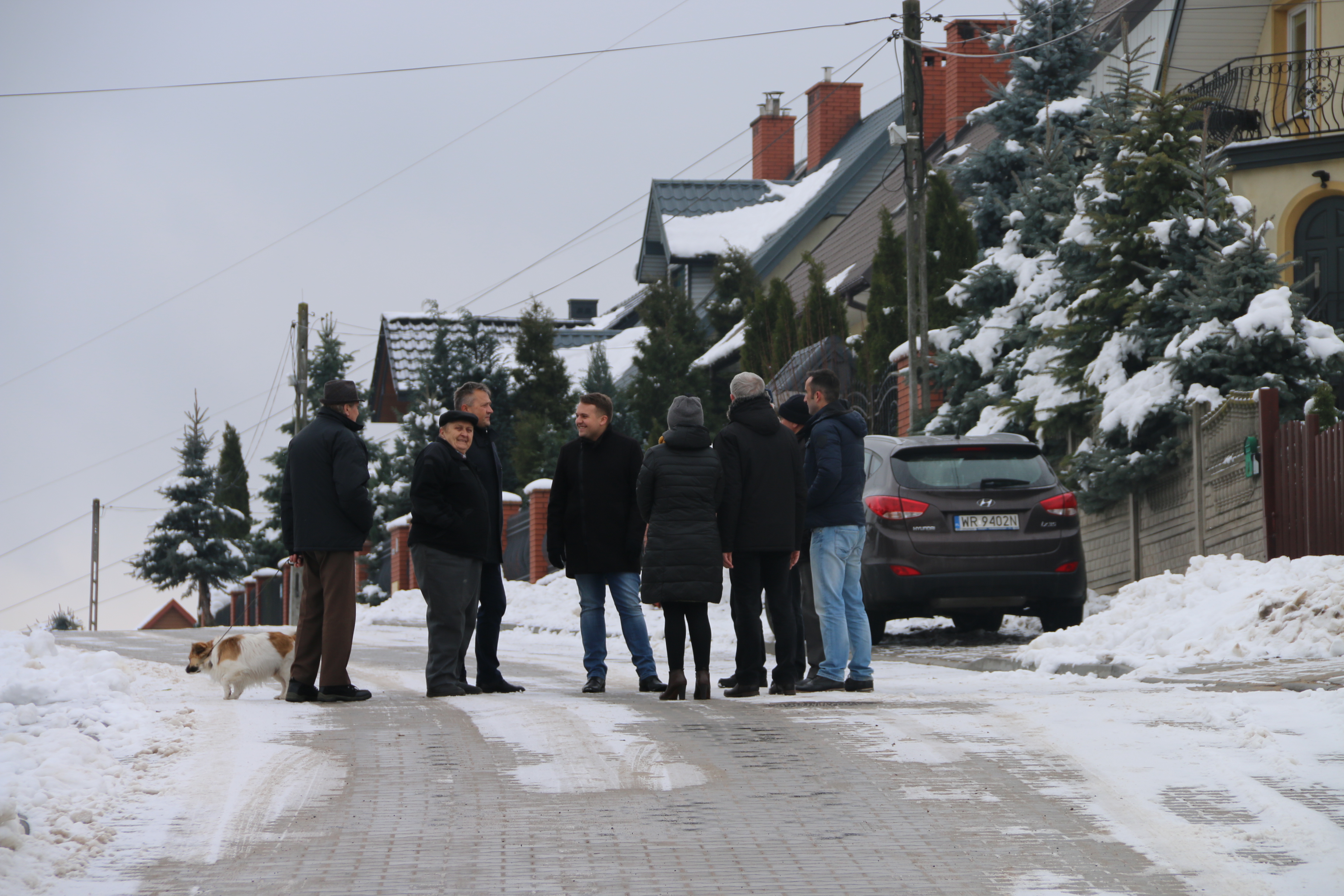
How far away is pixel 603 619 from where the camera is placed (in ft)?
32.0

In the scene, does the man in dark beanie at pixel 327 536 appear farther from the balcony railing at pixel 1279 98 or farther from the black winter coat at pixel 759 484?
the balcony railing at pixel 1279 98

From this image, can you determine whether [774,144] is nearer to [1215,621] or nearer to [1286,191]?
[1286,191]

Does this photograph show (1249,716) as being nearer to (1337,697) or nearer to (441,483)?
(1337,697)

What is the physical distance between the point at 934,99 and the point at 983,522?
1109 inches

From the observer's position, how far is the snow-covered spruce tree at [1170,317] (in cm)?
1540

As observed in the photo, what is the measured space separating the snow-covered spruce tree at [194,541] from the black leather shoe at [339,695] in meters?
44.2

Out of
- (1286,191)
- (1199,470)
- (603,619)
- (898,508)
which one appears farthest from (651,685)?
(1286,191)

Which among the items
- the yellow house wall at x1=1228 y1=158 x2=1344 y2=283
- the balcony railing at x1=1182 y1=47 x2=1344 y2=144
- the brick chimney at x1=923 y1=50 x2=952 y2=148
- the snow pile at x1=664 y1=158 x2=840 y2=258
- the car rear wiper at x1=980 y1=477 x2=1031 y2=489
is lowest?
the car rear wiper at x1=980 y1=477 x2=1031 y2=489

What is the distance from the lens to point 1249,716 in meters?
7.29

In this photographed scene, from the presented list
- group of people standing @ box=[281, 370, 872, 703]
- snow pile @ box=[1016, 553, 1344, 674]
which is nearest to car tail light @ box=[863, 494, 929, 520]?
snow pile @ box=[1016, 553, 1344, 674]

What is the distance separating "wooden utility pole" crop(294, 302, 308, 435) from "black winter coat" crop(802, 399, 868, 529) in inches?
1246

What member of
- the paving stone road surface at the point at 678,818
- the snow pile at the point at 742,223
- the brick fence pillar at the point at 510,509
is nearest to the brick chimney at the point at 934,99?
the snow pile at the point at 742,223

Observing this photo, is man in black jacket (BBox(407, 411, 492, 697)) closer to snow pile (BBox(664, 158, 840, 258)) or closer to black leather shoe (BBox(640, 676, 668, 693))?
black leather shoe (BBox(640, 676, 668, 693))

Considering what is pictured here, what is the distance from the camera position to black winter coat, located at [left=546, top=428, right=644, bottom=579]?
9500mm
